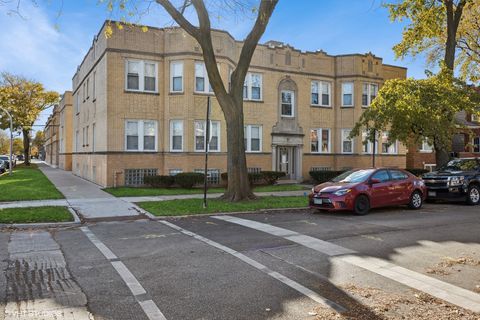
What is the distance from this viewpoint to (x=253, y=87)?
23.8 meters

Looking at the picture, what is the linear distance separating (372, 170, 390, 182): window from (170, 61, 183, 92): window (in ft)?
37.7

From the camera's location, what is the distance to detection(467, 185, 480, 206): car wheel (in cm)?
1500

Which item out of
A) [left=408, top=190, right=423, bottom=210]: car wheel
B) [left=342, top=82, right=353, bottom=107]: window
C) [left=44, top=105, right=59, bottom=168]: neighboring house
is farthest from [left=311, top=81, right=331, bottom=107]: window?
[left=44, top=105, right=59, bottom=168]: neighboring house

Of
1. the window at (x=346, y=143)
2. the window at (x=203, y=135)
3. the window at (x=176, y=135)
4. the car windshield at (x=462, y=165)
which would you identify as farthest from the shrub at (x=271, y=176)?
the car windshield at (x=462, y=165)

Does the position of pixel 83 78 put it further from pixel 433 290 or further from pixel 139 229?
pixel 433 290

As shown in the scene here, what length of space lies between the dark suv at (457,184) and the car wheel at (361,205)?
4.66m

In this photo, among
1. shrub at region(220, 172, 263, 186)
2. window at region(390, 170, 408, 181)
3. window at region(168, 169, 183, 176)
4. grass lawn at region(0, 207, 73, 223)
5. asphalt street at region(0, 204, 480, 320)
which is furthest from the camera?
shrub at region(220, 172, 263, 186)

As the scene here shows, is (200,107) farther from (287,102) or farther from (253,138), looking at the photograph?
(287,102)

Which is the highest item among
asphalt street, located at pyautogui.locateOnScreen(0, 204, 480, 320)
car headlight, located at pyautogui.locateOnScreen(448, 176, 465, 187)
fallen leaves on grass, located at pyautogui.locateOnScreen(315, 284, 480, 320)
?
car headlight, located at pyautogui.locateOnScreen(448, 176, 465, 187)

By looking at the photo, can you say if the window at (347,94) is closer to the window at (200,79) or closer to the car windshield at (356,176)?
the window at (200,79)

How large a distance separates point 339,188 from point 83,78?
2164 cm

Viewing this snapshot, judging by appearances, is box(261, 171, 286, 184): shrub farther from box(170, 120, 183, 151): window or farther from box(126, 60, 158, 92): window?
box(126, 60, 158, 92): window

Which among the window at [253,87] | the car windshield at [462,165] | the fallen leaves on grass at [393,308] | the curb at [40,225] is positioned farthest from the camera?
the window at [253,87]

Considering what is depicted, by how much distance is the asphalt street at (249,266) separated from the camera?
15.9ft
